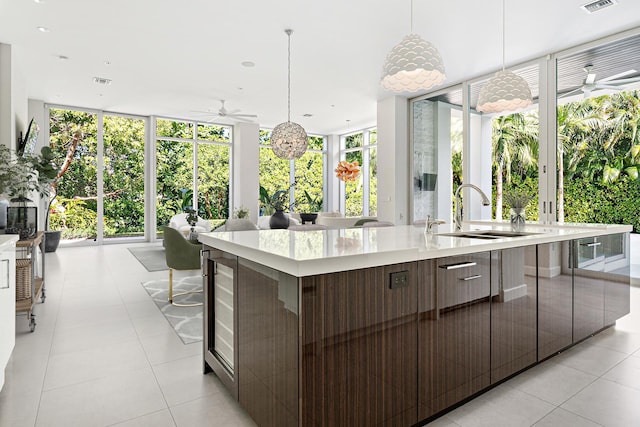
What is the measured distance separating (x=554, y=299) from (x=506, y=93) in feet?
5.93

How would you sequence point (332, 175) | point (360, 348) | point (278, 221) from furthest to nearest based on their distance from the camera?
point (332, 175) → point (278, 221) → point (360, 348)

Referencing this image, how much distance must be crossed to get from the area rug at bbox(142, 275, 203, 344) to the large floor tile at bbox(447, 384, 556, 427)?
1.96 meters

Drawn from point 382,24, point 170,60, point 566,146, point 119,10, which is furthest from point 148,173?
point 566,146

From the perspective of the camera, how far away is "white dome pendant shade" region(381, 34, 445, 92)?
8.71 feet

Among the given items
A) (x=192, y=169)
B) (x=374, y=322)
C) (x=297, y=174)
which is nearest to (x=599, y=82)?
(x=374, y=322)

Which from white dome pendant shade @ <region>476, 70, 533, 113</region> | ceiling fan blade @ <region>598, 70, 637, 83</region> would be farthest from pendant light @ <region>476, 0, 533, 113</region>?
ceiling fan blade @ <region>598, 70, 637, 83</region>

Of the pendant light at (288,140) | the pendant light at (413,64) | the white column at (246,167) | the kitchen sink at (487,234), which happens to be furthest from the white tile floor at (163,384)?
the white column at (246,167)

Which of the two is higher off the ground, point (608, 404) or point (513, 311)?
point (513, 311)

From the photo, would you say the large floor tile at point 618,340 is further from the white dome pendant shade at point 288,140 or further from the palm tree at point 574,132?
the white dome pendant shade at point 288,140

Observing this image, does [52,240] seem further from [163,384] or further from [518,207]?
[518,207]

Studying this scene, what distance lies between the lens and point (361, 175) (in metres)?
11.2

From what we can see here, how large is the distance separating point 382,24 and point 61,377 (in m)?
4.44

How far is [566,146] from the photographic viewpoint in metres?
5.01

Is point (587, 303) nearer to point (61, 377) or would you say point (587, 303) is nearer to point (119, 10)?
point (61, 377)
